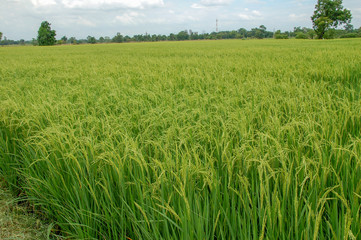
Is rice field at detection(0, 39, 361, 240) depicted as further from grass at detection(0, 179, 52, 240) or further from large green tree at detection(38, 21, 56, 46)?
large green tree at detection(38, 21, 56, 46)

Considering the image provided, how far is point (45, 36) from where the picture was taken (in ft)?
240

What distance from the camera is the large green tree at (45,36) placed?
73000mm

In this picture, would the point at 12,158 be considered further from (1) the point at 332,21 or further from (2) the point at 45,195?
(1) the point at 332,21

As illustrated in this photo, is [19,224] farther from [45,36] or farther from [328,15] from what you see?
[45,36]

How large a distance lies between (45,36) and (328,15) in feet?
243

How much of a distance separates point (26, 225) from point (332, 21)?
2529 inches

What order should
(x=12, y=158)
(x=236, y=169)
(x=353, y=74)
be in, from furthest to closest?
(x=353, y=74)
(x=12, y=158)
(x=236, y=169)

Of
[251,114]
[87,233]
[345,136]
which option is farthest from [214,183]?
[345,136]

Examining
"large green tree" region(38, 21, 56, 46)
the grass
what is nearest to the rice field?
the grass

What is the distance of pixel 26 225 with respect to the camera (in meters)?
1.70

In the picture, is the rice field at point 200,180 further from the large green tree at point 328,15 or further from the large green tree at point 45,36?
the large green tree at point 45,36

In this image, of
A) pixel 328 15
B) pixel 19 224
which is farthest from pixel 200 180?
pixel 328 15

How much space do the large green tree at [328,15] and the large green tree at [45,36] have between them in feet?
231

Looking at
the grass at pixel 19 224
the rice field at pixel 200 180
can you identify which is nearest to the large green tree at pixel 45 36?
the rice field at pixel 200 180
